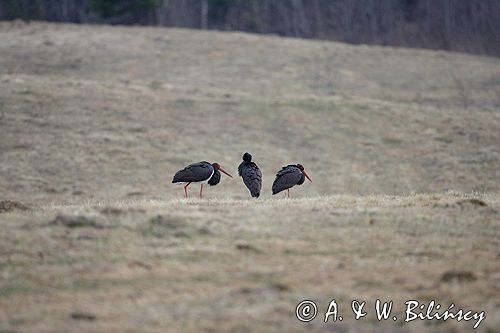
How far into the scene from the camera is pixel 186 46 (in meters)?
55.4

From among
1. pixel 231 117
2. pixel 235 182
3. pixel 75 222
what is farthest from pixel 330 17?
pixel 75 222

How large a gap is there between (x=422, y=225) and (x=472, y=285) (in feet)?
9.40

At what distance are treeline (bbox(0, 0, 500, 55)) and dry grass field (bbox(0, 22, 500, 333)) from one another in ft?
42.9

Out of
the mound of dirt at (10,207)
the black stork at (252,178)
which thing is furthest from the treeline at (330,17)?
the mound of dirt at (10,207)

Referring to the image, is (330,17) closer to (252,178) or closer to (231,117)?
(231,117)

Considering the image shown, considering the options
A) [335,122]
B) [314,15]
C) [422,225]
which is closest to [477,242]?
[422,225]

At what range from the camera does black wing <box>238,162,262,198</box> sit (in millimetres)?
18125

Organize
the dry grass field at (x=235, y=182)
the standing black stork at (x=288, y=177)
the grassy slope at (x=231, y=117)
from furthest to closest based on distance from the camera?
the grassy slope at (x=231, y=117)
the standing black stork at (x=288, y=177)
the dry grass field at (x=235, y=182)

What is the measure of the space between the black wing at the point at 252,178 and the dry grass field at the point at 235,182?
0.98 meters

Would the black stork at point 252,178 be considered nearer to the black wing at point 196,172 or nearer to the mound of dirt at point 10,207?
the black wing at point 196,172

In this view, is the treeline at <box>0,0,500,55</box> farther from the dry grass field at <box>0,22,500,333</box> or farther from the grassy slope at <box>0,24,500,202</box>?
the grassy slope at <box>0,24,500,202</box>

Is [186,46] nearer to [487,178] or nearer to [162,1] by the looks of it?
[162,1]

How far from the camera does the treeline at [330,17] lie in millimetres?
71125

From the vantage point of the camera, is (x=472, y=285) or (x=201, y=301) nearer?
(x=201, y=301)
